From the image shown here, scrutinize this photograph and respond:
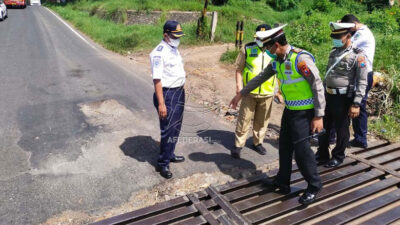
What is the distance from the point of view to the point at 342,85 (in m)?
3.64

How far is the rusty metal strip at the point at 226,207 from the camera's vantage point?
2.90 metres

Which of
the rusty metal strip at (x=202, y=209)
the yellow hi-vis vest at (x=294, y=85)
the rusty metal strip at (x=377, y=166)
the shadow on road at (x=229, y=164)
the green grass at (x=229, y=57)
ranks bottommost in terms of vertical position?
the rusty metal strip at (x=202, y=209)

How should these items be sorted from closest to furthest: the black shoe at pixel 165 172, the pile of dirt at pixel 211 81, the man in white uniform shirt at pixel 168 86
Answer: the man in white uniform shirt at pixel 168 86
the black shoe at pixel 165 172
the pile of dirt at pixel 211 81

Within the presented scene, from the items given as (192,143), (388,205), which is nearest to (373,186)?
(388,205)

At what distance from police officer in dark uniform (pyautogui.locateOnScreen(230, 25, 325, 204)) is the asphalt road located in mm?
988

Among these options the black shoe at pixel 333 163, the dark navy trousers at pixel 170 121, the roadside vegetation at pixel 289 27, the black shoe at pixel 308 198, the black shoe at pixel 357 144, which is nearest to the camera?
the black shoe at pixel 308 198

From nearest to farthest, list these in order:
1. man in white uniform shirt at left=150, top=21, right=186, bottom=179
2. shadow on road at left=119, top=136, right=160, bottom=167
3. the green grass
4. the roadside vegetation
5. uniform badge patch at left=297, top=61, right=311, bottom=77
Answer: uniform badge patch at left=297, top=61, right=311, bottom=77 < man in white uniform shirt at left=150, top=21, right=186, bottom=179 < shadow on road at left=119, top=136, right=160, bottom=167 < the roadside vegetation < the green grass

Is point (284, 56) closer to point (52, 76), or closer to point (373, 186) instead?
point (373, 186)

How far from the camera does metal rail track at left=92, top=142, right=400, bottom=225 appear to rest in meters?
2.94

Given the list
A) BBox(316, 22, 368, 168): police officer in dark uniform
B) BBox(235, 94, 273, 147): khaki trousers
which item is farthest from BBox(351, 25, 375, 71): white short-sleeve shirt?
BBox(235, 94, 273, 147): khaki trousers

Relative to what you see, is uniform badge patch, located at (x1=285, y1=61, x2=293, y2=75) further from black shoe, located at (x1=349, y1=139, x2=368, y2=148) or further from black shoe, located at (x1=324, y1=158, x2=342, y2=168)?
black shoe, located at (x1=349, y1=139, x2=368, y2=148)

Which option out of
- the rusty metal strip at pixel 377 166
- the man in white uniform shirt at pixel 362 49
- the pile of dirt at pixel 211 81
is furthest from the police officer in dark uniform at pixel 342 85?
the pile of dirt at pixel 211 81

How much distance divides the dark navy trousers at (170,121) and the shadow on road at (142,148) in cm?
35

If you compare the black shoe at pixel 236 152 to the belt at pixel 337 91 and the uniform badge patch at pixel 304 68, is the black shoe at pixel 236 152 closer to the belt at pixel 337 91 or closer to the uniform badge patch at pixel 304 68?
the belt at pixel 337 91
